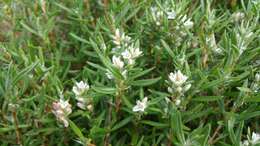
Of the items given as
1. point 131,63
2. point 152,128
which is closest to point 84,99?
point 131,63

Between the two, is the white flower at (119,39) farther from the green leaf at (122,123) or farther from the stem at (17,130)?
the stem at (17,130)

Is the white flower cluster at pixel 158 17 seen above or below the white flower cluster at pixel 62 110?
above

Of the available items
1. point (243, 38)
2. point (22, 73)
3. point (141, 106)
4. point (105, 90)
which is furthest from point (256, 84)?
point (22, 73)

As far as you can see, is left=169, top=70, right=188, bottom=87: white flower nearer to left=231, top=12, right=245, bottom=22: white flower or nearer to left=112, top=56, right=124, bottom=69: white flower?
left=112, top=56, right=124, bottom=69: white flower

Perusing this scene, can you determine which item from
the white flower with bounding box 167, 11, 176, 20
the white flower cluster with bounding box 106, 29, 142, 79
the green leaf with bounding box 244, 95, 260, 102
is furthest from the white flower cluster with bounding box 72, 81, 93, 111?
the green leaf with bounding box 244, 95, 260, 102

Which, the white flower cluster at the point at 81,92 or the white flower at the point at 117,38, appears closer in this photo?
the white flower cluster at the point at 81,92

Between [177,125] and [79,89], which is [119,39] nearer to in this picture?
[79,89]

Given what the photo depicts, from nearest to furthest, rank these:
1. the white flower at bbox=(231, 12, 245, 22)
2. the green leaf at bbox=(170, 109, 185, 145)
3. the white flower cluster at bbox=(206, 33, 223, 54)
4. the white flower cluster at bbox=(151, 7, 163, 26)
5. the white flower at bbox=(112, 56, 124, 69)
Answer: the green leaf at bbox=(170, 109, 185, 145)
the white flower at bbox=(112, 56, 124, 69)
the white flower cluster at bbox=(206, 33, 223, 54)
the white flower cluster at bbox=(151, 7, 163, 26)
the white flower at bbox=(231, 12, 245, 22)

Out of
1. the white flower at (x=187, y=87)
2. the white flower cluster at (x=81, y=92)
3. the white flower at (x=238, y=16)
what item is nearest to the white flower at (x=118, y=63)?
the white flower cluster at (x=81, y=92)
